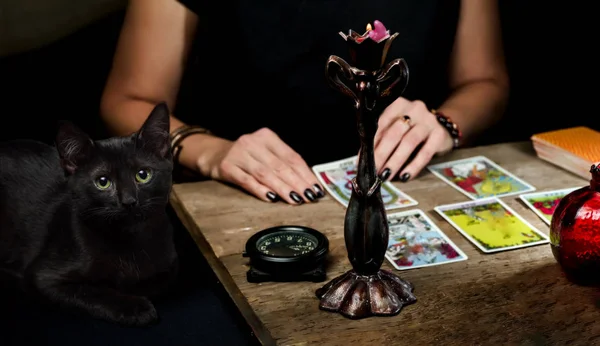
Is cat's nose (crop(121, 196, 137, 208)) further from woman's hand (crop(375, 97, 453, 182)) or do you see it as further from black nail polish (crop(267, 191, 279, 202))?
woman's hand (crop(375, 97, 453, 182))

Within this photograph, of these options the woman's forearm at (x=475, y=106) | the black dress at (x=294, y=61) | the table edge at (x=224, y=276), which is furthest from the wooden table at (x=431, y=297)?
the black dress at (x=294, y=61)

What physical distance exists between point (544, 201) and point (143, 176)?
0.78 m

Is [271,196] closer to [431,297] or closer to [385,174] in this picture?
[385,174]

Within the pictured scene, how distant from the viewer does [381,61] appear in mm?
899

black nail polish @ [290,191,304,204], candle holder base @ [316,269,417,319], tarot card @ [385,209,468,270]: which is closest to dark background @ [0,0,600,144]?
black nail polish @ [290,191,304,204]

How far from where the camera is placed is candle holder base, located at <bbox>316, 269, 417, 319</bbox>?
39.3 inches

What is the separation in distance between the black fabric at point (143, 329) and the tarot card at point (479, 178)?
57 centimetres

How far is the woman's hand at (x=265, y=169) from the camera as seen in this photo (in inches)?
56.2

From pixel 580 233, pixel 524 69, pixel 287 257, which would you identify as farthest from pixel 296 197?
pixel 524 69

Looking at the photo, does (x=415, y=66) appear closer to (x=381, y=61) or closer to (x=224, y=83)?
(x=224, y=83)

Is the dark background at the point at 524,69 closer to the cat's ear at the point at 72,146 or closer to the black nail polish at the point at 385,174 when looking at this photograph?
the black nail polish at the point at 385,174

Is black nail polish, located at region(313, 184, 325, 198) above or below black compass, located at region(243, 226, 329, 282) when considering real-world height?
below

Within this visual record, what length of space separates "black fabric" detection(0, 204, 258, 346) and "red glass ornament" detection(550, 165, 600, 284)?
467 mm

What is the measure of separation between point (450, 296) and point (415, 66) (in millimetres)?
1133
